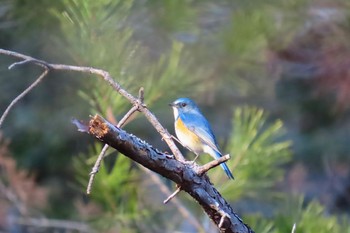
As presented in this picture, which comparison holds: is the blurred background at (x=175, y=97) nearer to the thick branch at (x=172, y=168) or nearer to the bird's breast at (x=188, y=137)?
the bird's breast at (x=188, y=137)

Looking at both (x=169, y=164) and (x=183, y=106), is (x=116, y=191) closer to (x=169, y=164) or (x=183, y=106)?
(x=183, y=106)

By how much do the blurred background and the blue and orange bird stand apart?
0.03 m

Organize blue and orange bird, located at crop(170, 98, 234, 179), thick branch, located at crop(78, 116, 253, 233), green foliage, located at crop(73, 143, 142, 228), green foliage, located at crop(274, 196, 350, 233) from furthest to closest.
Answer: green foliage, located at crop(73, 143, 142, 228) < blue and orange bird, located at crop(170, 98, 234, 179) < green foliage, located at crop(274, 196, 350, 233) < thick branch, located at crop(78, 116, 253, 233)

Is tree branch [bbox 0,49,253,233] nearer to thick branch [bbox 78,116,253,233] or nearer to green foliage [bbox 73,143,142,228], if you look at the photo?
Answer: thick branch [bbox 78,116,253,233]

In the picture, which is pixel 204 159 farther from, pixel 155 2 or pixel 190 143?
pixel 155 2

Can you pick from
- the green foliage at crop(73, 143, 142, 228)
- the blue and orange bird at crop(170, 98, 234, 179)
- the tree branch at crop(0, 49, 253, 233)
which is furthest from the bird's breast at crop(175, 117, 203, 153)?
the tree branch at crop(0, 49, 253, 233)

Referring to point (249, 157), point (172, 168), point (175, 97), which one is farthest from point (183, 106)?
point (172, 168)

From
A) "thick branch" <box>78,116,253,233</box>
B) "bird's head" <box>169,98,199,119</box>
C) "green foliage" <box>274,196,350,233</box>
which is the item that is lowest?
"thick branch" <box>78,116,253,233</box>

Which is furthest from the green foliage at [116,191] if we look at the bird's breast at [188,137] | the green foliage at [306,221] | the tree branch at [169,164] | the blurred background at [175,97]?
the tree branch at [169,164]

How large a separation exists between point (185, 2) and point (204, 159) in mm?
494

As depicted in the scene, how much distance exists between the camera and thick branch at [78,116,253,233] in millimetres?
1076

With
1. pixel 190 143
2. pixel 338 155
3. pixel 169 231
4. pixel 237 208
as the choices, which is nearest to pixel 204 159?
pixel 190 143

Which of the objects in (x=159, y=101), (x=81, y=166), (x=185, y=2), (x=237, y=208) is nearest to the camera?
(x=159, y=101)

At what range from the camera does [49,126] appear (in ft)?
9.96
